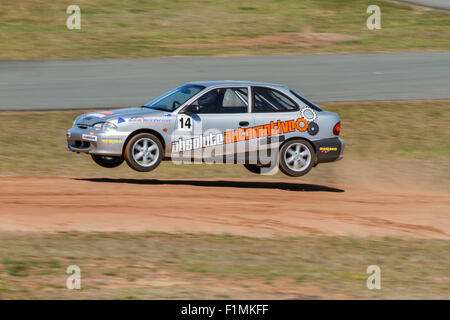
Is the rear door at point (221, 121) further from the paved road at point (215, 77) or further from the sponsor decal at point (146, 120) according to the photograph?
the paved road at point (215, 77)

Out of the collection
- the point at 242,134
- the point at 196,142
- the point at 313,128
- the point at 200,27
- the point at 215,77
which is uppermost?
the point at 200,27

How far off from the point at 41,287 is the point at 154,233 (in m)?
2.68

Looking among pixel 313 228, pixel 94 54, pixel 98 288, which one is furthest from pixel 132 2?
pixel 98 288

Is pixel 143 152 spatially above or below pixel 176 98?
below

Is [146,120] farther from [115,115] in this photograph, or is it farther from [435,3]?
[435,3]

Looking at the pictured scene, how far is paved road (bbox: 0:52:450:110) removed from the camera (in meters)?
21.7

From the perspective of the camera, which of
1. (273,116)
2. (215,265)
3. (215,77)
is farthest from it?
(215,77)

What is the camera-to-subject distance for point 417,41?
33.2m

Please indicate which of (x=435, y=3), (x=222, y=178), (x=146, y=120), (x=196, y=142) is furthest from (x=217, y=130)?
(x=435, y=3)

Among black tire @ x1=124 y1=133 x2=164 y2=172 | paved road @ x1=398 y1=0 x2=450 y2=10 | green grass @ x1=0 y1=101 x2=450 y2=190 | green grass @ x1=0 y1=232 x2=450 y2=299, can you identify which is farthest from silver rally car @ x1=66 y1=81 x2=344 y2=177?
paved road @ x1=398 y1=0 x2=450 y2=10

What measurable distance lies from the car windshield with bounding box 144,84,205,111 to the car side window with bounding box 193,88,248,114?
0.68 ft

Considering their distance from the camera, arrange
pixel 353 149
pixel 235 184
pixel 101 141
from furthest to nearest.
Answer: pixel 353 149 → pixel 235 184 → pixel 101 141

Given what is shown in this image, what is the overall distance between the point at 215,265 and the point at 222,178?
6829 millimetres

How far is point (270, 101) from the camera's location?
1349cm
